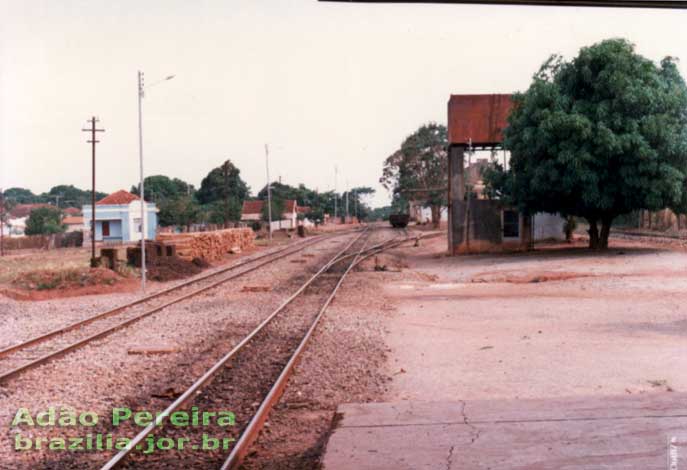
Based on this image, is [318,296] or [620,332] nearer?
[620,332]

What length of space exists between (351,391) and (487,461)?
3.44m

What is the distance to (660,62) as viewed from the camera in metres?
29.2

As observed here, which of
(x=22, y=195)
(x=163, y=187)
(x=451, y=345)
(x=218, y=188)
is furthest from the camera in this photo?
(x=22, y=195)

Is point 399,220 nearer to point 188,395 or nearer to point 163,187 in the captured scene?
point 163,187

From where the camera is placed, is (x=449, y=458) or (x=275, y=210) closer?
(x=449, y=458)

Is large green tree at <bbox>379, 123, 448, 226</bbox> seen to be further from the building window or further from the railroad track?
the railroad track

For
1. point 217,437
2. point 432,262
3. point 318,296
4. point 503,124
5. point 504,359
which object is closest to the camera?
point 217,437

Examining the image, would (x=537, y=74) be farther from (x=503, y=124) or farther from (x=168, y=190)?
(x=168, y=190)

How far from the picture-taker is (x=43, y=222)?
7894 cm

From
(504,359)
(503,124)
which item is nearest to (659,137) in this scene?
(503,124)

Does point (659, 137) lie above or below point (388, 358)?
above

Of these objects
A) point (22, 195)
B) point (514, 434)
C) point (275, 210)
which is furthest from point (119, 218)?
point (22, 195)

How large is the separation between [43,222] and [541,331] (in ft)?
241

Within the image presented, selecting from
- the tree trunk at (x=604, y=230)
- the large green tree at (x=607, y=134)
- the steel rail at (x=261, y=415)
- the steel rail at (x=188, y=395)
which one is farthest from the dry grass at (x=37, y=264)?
the tree trunk at (x=604, y=230)
